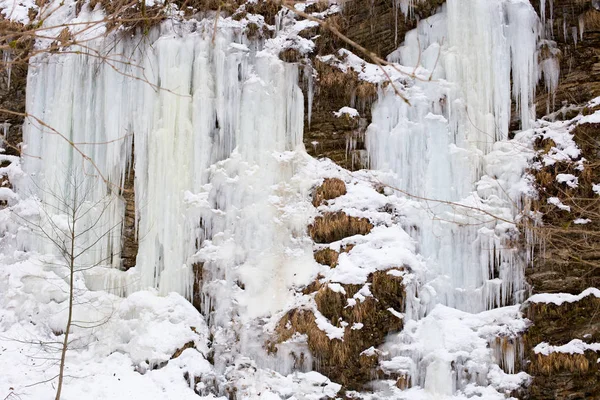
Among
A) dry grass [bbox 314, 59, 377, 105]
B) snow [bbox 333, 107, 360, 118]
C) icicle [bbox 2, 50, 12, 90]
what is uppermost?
icicle [bbox 2, 50, 12, 90]

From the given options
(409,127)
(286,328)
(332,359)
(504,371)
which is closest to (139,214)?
(286,328)

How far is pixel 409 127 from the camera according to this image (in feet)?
27.2

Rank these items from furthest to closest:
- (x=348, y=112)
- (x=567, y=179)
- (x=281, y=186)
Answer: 1. (x=348, y=112)
2. (x=281, y=186)
3. (x=567, y=179)

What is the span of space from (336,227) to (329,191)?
1.74ft

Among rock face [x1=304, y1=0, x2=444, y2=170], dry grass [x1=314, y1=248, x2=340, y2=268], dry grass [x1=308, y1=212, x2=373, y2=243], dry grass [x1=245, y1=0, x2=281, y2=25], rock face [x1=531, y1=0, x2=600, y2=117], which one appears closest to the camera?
rock face [x1=531, y1=0, x2=600, y2=117]

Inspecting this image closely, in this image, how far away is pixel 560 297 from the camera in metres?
7.12

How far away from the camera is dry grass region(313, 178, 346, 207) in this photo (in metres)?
8.36

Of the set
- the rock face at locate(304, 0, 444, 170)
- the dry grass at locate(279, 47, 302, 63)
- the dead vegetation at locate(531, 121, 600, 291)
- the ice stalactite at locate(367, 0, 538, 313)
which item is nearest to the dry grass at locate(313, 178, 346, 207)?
the rock face at locate(304, 0, 444, 170)

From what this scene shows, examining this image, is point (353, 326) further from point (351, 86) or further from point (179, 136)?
point (179, 136)

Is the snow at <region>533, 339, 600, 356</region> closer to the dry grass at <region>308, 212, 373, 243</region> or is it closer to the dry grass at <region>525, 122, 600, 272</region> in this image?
the dry grass at <region>525, 122, 600, 272</region>

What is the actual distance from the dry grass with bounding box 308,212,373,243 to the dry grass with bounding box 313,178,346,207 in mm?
241

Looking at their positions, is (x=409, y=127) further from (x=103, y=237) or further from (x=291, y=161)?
(x=103, y=237)

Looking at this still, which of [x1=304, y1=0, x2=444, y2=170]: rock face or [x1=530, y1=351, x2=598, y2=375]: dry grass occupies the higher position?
[x1=304, y1=0, x2=444, y2=170]: rock face

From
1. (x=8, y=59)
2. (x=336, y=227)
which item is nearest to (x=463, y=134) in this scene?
(x=336, y=227)
